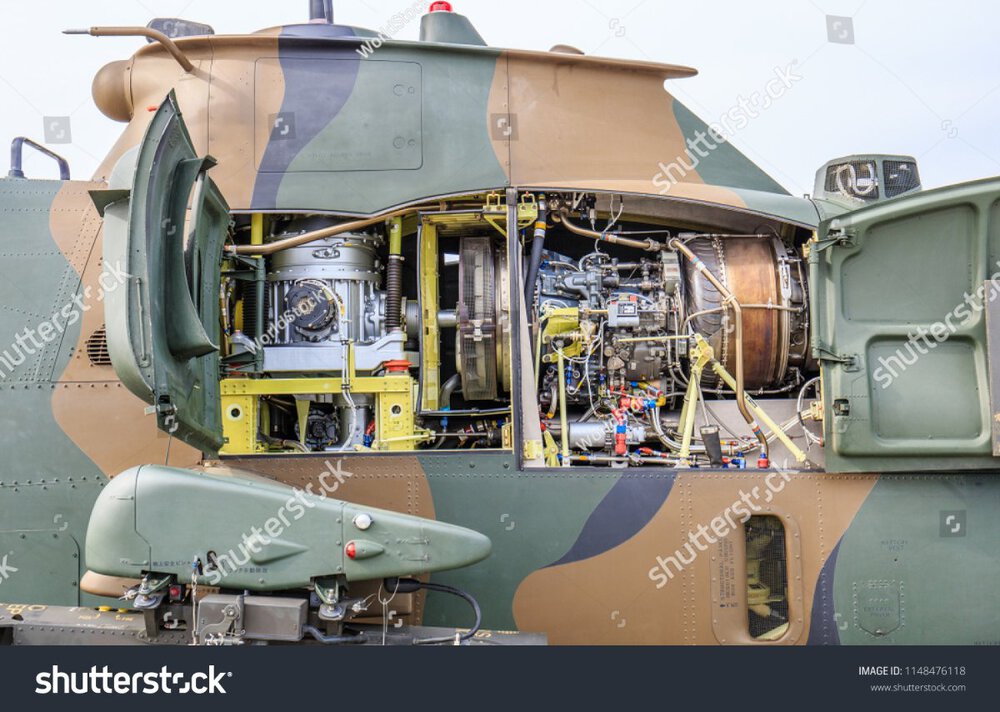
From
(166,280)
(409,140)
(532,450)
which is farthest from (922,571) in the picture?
(166,280)

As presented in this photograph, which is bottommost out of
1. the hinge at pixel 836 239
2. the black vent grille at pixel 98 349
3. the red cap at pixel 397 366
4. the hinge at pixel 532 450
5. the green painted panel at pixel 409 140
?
the hinge at pixel 532 450

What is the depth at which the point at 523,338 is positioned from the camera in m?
5.22

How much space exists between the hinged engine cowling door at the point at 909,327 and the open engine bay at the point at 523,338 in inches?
16.0

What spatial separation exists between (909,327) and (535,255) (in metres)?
2.24

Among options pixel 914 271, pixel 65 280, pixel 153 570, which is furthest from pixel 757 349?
pixel 65 280

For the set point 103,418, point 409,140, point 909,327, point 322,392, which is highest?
point 409,140

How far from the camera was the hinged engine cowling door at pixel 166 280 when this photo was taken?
4.06m

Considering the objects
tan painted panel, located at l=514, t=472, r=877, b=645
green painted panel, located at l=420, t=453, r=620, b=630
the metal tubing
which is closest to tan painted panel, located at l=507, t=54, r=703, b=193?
the metal tubing

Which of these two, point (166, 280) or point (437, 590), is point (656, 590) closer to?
point (437, 590)

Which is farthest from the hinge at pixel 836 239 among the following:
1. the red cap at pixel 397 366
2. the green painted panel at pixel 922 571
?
the red cap at pixel 397 366

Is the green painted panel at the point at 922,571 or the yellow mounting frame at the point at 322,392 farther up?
the yellow mounting frame at the point at 322,392

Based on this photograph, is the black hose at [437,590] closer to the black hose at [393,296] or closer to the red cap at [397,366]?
the red cap at [397,366]

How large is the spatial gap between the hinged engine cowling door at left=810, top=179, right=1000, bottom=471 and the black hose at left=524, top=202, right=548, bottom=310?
164cm

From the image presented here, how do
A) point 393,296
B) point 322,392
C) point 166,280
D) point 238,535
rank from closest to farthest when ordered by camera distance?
point 238,535 < point 166,280 < point 322,392 < point 393,296
